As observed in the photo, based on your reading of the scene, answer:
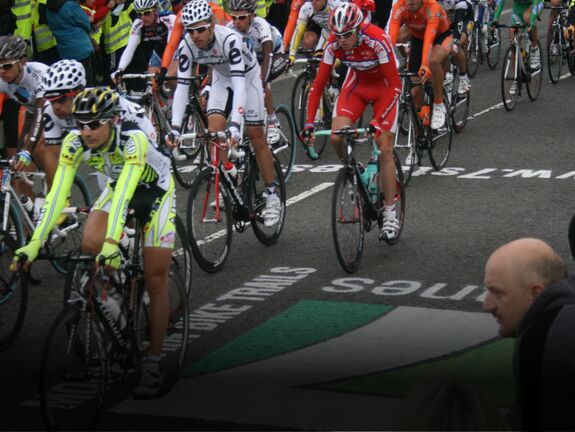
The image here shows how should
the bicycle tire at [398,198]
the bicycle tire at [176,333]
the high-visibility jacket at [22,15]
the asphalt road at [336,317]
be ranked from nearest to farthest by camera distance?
the asphalt road at [336,317]
the bicycle tire at [176,333]
the bicycle tire at [398,198]
the high-visibility jacket at [22,15]

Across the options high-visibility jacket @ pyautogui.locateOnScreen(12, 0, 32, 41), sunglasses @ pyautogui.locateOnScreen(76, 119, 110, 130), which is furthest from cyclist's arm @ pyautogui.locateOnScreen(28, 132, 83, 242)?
high-visibility jacket @ pyautogui.locateOnScreen(12, 0, 32, 41)

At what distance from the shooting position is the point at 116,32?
18688mm

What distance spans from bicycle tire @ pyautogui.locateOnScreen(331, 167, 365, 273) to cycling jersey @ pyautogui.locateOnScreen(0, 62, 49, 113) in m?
2.57

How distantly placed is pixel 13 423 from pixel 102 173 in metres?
1.82

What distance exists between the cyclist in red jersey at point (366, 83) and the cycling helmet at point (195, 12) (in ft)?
3.48

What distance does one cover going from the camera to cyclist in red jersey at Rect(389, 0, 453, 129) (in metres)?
13.9

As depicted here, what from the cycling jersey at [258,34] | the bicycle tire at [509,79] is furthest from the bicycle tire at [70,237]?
the bicycle tire at [509,79]

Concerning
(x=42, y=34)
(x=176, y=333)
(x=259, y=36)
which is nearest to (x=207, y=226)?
(x=176, y=333)

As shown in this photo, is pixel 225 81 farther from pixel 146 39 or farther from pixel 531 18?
pixel 531 18

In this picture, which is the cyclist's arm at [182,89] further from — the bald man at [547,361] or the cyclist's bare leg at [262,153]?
the bald man at [547,361]

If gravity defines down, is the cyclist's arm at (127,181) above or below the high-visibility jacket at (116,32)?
below

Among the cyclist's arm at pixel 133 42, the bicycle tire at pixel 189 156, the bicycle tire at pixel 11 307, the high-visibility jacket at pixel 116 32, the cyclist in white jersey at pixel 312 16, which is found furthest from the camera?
the high-visibility jacket at pixel 116 32

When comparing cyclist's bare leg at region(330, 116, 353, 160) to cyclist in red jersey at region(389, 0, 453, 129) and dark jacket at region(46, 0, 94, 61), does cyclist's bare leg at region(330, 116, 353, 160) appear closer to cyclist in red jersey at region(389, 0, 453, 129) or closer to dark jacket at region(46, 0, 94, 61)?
cyclist in red jersey at region(389, 0, 453, 129)

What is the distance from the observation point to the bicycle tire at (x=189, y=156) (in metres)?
13.9
